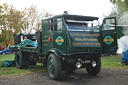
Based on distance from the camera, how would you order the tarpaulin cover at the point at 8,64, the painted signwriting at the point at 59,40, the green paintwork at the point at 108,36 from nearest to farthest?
the painted signwriting at the point at 59,40
the green paintwork at the point at 108,36
the tarpaulin cover at the point at 8,64

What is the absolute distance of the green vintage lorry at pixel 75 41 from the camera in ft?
25.3

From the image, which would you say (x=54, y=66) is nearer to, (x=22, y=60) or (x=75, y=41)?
(x=75, y=41)

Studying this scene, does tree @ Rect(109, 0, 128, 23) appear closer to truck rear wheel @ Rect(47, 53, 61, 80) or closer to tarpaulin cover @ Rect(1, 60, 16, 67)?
tarpaulin cover @ Rect(1, 60, 16, 67)

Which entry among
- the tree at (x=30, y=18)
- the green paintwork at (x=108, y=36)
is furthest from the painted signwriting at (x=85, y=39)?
the tree at (x=30, y=18)

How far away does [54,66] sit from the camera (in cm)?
782

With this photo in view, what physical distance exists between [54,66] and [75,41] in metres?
1.35

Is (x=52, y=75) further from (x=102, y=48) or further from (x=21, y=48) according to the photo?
(x=21, y=48)

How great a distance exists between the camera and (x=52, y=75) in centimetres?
815

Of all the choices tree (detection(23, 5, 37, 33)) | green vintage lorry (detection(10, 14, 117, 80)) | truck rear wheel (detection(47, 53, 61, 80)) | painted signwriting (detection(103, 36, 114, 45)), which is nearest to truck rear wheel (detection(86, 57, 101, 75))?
green vintage lorry (detection(10, 14, 117, 80))

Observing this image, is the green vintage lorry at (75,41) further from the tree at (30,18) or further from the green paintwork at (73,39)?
the tree at (30,18)

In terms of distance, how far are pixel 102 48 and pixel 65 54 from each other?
189cm

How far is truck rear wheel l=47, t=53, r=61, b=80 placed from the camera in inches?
304

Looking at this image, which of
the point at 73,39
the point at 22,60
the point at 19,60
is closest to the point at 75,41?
the point at 73,39

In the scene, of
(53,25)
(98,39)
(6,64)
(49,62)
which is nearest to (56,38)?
(53,25)
